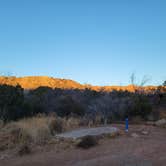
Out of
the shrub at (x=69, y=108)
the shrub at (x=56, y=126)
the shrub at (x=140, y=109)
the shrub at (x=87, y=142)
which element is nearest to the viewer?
the shrub at (x=87, y=142)

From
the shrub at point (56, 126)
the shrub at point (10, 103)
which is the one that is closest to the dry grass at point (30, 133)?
the shrub at point (56, 126)

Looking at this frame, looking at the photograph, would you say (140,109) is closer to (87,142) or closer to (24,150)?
(87,142)

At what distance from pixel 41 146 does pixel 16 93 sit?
29.6ft

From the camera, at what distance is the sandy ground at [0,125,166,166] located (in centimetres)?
657

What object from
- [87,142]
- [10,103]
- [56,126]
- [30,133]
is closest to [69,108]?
[10,103]

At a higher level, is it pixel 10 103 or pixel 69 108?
pixel 10 103

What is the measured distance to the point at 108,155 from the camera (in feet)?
23.9

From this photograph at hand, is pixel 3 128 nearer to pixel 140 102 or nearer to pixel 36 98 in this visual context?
pixel 36 98

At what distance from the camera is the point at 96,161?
22.1 feet

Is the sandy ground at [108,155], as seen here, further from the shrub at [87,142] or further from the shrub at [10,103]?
the shrub at [10,103]

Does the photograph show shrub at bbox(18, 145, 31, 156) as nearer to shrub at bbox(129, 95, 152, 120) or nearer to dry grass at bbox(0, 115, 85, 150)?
dry grass at bbox(0, 115, 85, 150)

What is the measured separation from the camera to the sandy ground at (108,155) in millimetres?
6574

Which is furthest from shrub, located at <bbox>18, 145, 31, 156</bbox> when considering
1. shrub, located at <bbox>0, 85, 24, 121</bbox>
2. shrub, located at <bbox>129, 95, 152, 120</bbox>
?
shrub, located at <bbox>129, 95, 152, 120</bbox>

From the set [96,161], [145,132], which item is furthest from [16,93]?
[96,161]
